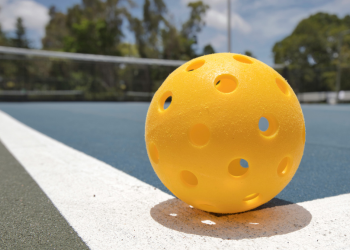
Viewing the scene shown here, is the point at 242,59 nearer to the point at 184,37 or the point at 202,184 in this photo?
the point at 202,184

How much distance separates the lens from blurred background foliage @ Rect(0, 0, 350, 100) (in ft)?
106

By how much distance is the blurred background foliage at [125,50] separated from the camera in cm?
3231

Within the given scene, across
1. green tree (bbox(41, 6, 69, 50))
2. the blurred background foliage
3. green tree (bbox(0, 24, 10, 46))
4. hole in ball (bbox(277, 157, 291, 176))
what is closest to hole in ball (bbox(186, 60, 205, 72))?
hole in ball (bbox(277, 157, 291, 176))

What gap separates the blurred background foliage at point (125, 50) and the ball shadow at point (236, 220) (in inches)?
1153

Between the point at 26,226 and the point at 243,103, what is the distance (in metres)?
1.89

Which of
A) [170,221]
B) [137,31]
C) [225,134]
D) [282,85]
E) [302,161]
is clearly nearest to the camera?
[225,134]

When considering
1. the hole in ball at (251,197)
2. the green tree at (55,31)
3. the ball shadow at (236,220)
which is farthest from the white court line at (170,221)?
the green tree at (55,31)

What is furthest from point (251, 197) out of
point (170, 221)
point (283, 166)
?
point (170, 221)

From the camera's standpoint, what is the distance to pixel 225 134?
2385 mm

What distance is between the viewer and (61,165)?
4699 millimetres

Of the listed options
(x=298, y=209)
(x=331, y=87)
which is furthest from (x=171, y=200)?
(x=331, y=87)

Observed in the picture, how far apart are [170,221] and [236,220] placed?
532 millimetres

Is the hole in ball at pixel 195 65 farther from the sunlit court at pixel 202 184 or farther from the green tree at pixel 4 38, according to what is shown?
the green tree at pixel 4 38

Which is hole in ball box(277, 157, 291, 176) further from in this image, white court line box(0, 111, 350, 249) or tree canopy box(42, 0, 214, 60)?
tree canopy box(42, 0, 214, 60)
